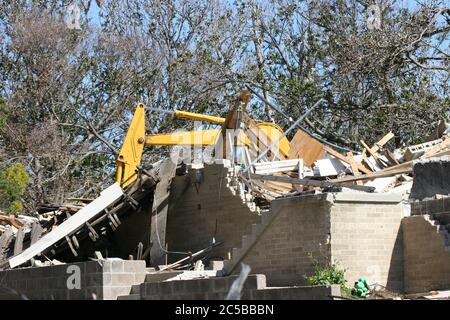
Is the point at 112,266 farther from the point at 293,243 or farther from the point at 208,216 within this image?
the point at 293,243

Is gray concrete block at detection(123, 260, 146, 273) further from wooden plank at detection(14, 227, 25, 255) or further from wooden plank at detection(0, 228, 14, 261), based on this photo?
wooden plank at detection(0, 228, 14, 261)

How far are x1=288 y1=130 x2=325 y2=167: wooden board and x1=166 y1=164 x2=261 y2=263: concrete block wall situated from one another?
10.2 ft

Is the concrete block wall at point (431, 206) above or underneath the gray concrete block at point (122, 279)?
above

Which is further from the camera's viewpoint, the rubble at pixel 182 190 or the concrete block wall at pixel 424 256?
the rubble at pixel 182 190

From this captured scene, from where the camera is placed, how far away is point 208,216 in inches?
906

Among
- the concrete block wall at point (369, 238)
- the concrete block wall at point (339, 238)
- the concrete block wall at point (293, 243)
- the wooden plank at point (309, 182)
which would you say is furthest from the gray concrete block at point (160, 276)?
the concrete block wall at point (369, 238)

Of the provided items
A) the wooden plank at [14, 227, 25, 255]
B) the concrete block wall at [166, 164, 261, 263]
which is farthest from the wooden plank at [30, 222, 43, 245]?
the concrete block wall at [166, 164, 261, 263]

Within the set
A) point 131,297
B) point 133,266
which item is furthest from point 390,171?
point 131,297

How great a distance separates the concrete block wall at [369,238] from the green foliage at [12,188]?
56.7ft

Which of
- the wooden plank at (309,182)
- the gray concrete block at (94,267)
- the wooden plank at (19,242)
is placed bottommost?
the gray concrete block at (94,267)

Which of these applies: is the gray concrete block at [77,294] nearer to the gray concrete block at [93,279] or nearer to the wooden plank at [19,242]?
the gray concrete block at [93,279]

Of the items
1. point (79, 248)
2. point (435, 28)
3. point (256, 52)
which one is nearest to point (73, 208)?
point (79, 248)

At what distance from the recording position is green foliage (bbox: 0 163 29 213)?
32875mm

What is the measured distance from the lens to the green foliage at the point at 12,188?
32875mm
